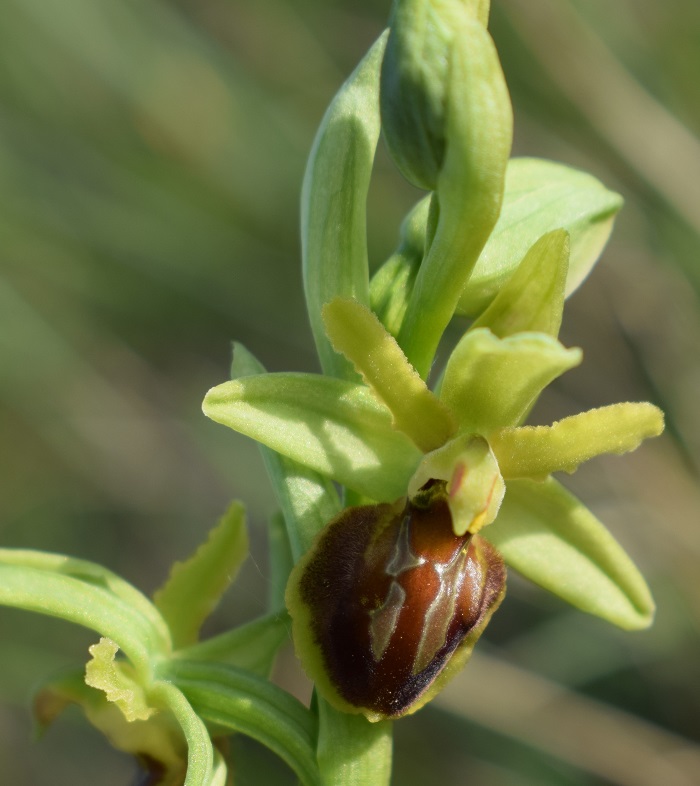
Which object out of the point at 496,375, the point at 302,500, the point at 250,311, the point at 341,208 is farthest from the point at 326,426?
the point at 250,311

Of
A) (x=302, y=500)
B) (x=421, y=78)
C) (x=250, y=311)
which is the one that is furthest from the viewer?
(x=250, y=311)

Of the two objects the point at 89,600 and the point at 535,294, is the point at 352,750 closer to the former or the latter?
the point at 89,600

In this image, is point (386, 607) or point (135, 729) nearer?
point (386, 607)

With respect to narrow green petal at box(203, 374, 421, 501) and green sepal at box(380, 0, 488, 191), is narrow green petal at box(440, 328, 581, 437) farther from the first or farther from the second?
green sepal at box(380, 0, 488, 191)

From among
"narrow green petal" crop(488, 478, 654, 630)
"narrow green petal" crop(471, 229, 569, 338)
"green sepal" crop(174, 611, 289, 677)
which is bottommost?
"green sepal" crop(174, 611, 289, 677)

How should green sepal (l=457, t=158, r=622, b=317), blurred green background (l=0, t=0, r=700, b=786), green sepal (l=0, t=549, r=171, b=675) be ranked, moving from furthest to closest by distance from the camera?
1. blurred green background (l=0, t=0, r=700, b=786)
2. green sepal (l=457, t=158, r=622, b=317)
3. green sepal (l=0, t=549, r=171, b=675)

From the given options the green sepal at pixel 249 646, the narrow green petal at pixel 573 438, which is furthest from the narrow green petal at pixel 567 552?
the green sepal at pixel 249 646

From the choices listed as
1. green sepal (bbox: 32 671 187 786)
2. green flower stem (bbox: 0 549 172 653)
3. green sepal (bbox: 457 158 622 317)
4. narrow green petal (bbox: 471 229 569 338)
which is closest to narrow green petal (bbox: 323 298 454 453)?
narrow green petal (bbox: 471 229 569 338)

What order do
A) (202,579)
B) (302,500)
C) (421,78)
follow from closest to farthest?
(421,78)
(302,500)
(202,579)
